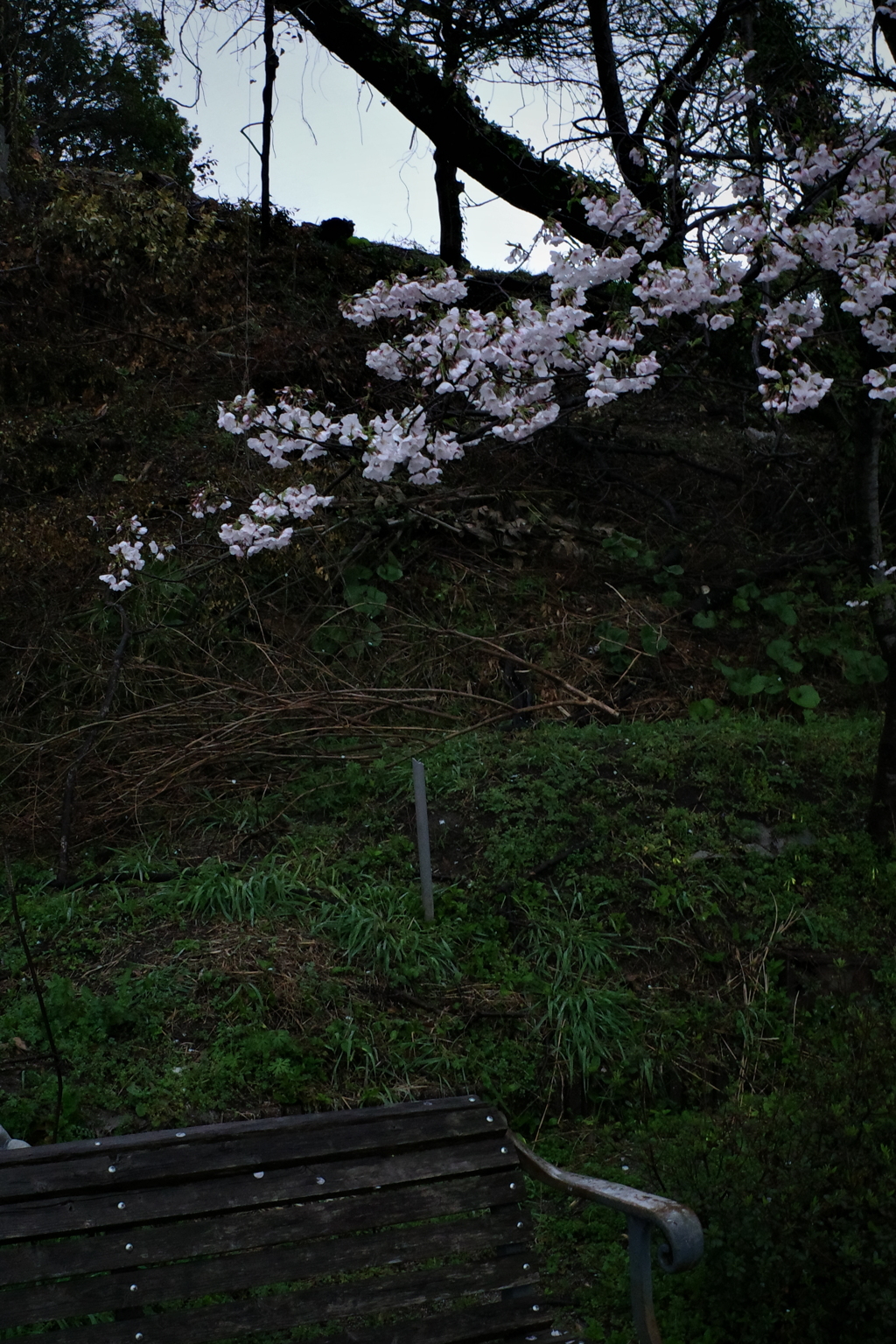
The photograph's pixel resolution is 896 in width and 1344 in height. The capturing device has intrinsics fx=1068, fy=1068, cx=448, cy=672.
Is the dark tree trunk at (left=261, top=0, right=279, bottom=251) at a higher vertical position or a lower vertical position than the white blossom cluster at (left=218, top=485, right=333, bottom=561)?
higher

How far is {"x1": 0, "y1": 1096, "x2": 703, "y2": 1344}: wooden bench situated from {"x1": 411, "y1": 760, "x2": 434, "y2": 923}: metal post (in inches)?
68.4

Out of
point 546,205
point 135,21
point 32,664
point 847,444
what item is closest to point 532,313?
point 32,664

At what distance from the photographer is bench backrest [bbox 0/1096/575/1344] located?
2.22 metres

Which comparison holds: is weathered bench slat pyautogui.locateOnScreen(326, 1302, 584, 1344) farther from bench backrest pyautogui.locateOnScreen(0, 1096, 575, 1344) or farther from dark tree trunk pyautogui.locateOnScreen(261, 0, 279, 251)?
dark tree trunk pyautogui.locateOnScreen(261, 0, 279, 251)

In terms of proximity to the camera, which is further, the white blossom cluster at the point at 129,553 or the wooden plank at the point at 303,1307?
the white blossom cluster at the point at 129,553

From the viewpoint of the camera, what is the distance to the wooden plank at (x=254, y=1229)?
221 centimetres

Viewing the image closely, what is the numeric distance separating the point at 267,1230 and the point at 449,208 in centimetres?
1030

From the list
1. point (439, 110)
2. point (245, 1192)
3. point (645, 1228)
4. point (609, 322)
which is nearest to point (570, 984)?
point (645, 1228)

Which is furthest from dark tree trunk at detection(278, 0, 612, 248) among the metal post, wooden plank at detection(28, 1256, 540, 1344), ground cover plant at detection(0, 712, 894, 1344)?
wooden plank at detection(28, 1256, 540, 1344)

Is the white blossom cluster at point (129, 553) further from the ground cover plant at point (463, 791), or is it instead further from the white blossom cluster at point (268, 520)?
the white blossom cluster at point (268, 520)

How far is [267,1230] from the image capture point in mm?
2377

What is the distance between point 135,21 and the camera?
14297 millimetres

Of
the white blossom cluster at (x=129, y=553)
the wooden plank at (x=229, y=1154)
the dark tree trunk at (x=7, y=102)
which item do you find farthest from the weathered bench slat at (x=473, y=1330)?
the dark tree trunk at (x=7, y=102)

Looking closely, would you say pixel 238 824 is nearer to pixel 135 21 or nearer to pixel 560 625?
pixel 560 625
